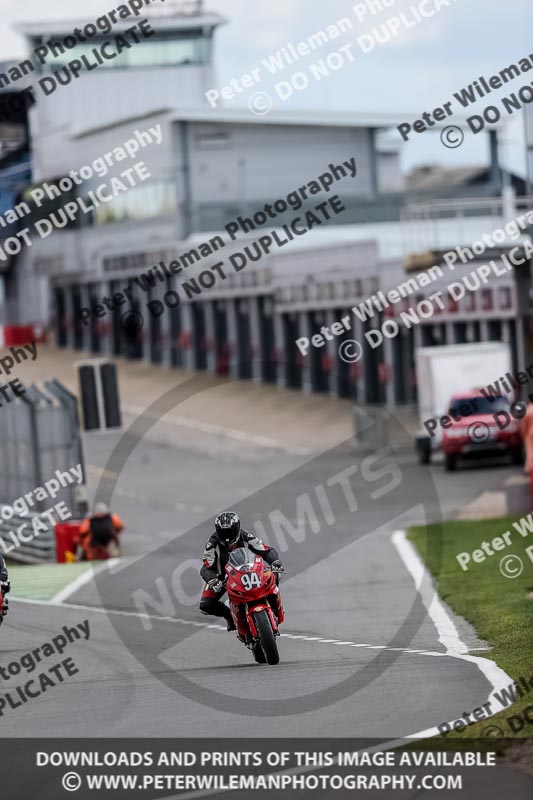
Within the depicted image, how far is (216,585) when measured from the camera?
580 inches

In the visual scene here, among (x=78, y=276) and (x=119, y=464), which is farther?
(x=78, y=276)

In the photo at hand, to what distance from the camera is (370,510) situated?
33750 mm

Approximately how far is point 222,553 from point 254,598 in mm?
871

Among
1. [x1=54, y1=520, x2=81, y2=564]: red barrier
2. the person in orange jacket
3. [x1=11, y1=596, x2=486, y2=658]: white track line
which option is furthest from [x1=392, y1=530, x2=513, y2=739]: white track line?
[x1=54, y1=520, x2=81, y2=564]: red barrier

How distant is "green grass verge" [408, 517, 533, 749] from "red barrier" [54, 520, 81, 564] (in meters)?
5.82

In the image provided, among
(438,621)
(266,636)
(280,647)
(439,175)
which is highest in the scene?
(439,175)

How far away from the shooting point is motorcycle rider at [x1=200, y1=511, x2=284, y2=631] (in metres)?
14.3

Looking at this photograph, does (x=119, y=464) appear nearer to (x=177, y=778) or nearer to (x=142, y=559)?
(x=142, y=559)

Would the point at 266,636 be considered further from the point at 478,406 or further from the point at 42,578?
the point at 478,406

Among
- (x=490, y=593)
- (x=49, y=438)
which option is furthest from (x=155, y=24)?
(x=490, y=593)

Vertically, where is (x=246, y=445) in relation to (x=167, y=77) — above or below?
below

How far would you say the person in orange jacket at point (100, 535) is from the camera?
28.4 meters

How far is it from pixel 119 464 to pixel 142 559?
1839 cm

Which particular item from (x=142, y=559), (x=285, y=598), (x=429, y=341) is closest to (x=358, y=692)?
(x=285, y=598)
